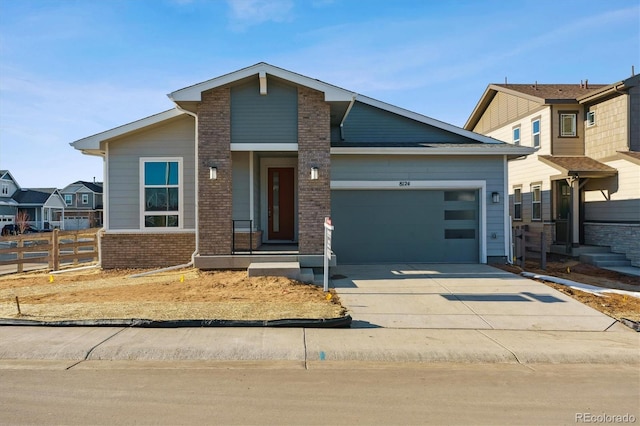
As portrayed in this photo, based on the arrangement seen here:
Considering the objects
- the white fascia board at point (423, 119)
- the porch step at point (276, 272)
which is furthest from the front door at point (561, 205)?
the porch step at point (276, 272)

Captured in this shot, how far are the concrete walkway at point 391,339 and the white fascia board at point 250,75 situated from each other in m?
5.25

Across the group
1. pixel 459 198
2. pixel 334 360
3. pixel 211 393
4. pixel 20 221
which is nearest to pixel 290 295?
pixel 334 360

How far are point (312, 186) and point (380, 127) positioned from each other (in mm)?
4557

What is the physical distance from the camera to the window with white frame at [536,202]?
59.0 ft

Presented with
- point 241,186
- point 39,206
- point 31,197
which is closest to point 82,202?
point 31,197

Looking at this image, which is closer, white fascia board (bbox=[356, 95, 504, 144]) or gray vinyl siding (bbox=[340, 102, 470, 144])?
white fascia board (bbox=[356, 95, 504, 144])

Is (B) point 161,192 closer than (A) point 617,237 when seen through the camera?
Yes

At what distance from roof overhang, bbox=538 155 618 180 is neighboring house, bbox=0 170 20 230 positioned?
165 ft

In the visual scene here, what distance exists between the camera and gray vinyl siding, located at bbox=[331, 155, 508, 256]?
12.8 meters

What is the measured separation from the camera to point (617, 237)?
15.1 m

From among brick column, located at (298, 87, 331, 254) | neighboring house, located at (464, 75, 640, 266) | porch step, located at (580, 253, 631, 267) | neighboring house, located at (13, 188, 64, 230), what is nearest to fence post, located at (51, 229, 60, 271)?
brick column, located at (298, 87, 331, 254)

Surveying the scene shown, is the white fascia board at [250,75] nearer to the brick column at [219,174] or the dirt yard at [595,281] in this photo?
the brick column at [219,174]

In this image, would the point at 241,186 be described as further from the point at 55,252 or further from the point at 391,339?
the point at 391,339

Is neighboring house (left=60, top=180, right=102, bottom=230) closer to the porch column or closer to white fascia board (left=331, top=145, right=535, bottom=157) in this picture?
white fascia board (left=331, top=145, right=535, bottom=157)
